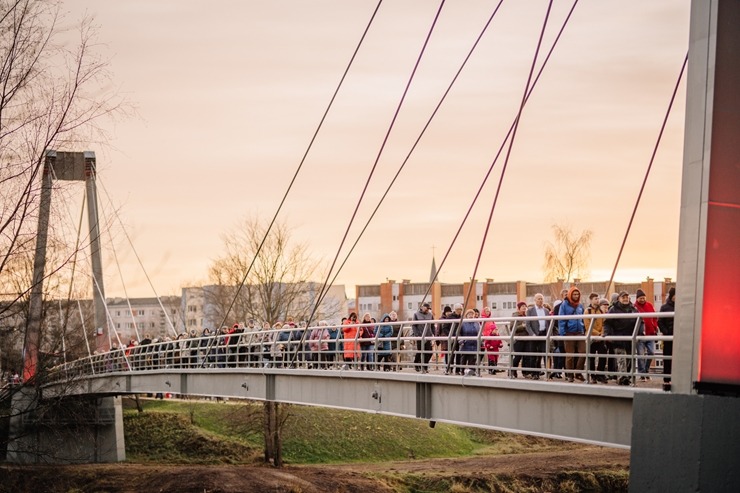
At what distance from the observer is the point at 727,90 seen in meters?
12.6

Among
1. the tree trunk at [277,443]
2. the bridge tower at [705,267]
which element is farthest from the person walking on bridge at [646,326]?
the tree trunk at [277,443]

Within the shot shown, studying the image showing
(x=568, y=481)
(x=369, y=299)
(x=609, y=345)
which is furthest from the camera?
(x=369, y=299)

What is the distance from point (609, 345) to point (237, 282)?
135 feet

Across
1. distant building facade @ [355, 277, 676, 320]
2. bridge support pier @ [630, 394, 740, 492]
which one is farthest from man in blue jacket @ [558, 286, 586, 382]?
distant building facade @ [355, 277, 676, 320]

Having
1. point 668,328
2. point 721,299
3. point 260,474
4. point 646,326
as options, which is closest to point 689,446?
point 721,299

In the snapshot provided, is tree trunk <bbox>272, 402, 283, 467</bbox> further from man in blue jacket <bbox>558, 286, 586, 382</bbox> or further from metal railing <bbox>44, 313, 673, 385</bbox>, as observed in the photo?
Answer: man in blue jacket <bbox>558, 286, 586, 382</bbox>

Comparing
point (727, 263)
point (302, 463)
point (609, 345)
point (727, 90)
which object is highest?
point (727, 90)

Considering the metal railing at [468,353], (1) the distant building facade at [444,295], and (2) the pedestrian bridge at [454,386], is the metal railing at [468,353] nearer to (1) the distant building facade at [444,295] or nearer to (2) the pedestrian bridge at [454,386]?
(2) the pedestrian bridge at [454,386]

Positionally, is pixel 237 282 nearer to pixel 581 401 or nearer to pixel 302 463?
pixel 302 463

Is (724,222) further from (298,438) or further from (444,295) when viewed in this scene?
(444,295)

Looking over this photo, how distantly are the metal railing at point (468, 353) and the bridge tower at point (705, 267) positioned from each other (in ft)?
7.80

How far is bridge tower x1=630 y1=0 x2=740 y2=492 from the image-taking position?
12312mm

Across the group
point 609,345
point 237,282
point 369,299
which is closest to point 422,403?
point 609,345

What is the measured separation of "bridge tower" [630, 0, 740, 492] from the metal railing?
238 cm
